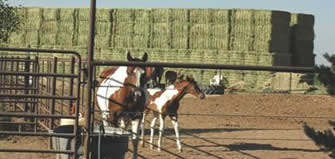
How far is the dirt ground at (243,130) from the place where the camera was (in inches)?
468

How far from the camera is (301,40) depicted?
34.3m

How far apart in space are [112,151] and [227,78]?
24.0 metres

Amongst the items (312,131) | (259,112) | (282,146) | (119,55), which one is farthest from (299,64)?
(312,131)

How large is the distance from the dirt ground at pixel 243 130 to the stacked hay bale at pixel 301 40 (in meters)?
9.96

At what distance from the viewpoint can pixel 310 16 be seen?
114ft

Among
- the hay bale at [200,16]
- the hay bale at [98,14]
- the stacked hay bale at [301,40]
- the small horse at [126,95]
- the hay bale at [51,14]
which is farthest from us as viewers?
the hay bale at [51,14]

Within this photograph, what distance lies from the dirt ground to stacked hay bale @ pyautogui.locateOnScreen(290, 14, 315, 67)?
9959 mm

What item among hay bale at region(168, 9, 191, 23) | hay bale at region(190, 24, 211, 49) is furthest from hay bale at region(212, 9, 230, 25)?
hay bale at region(168, 9, 191, 23)

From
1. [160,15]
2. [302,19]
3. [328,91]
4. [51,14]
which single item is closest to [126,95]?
[328,91]

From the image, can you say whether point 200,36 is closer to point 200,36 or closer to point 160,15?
point 200,36

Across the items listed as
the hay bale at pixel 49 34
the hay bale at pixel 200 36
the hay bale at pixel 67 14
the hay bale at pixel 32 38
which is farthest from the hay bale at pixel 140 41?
the hay bale at pixel 32 38

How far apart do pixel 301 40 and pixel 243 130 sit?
1891 centimetres

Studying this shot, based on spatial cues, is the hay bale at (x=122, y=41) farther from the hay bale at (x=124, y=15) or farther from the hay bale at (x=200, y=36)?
the hay bale at (x=200, y=36)

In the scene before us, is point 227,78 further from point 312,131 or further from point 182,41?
point 312,131
